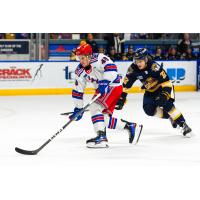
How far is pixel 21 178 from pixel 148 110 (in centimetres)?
254

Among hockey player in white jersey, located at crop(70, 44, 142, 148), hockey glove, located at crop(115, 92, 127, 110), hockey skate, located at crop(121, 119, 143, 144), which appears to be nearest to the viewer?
hockey player in white jersey, located at crop(70, 44, 142, 148)

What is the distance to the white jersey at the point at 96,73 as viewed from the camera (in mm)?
5809

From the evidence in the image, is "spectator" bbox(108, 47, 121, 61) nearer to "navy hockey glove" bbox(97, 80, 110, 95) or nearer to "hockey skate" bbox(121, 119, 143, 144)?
"hockey skate" bbox(121, 119, 143, 144)

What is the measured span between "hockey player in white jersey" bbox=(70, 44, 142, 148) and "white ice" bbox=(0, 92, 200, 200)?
204 millimetres

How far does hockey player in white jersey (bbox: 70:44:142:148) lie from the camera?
577 cm

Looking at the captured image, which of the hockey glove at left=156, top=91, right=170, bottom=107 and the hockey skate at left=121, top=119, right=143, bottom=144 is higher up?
the hockey glove at left=156, top=91, right=170, bottom=107

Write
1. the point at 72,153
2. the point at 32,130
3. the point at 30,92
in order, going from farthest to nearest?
the point at 30,92
the point at 32,130
the point at 72,153

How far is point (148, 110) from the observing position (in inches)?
266

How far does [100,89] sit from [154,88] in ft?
3.66

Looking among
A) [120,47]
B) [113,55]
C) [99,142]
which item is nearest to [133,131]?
[99,142]

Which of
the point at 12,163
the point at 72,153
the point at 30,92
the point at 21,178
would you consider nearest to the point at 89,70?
the point at 72,153

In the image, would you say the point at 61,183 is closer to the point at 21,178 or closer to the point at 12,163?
the point at 21,178

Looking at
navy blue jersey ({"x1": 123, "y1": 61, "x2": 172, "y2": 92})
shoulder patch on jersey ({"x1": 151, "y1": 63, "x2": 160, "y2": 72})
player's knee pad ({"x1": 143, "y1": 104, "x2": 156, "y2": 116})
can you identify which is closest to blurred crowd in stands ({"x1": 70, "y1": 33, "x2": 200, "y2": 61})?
player's knee pad ({"x1": 143, "y1": 104, "x2": 156, "y2": 116})

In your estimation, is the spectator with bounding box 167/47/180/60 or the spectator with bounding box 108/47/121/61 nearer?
the spectator with bounding box 108/47/121/61
